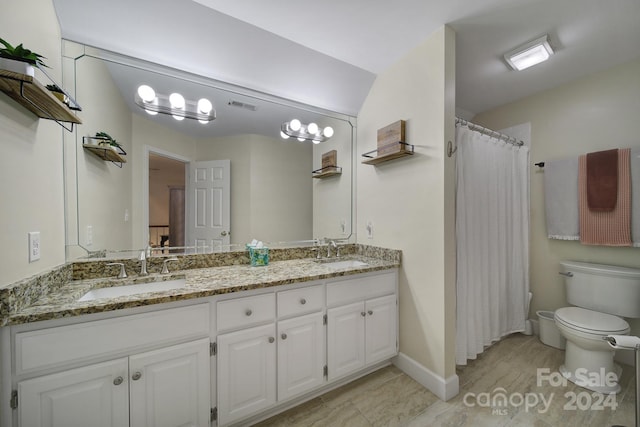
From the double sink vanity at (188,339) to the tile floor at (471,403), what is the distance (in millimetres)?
112

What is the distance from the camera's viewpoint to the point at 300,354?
4.74 feet

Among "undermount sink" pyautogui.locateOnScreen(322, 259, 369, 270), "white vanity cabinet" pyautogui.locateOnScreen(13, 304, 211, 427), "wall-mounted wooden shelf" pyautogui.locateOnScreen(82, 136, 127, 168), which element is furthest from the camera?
"undermount sink" pyautogui.locateOnScreen(322, 259, 369, 270)

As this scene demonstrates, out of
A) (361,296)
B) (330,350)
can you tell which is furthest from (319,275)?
(330,350)

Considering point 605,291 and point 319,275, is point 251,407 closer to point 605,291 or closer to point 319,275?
point 319,275

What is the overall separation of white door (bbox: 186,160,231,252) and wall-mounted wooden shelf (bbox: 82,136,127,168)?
1.28 ft

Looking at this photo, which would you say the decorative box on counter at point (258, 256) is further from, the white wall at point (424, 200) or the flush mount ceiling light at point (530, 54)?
the flush mount ceiling light at point (530, 54)

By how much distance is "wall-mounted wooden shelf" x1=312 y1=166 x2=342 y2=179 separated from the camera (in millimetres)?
2232

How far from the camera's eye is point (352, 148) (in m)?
2.35

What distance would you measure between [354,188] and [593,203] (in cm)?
199

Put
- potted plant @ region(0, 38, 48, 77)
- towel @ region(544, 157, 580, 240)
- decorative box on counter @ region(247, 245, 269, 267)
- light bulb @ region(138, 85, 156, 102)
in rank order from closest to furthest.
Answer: potted plant @ region(0, 38, 48, 77) < light bulb @ region(138, 85, 156, 102) < decorative box on counter @ region(247, 245, 269, 267) < towel @ region(544, 157, 580, 240)

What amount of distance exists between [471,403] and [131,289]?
2206 millimetres

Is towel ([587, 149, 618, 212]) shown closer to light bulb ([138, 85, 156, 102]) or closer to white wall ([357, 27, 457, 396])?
white wall ([357, 27, 457, 396])

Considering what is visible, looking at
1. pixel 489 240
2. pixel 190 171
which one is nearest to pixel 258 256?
pixel 190 171

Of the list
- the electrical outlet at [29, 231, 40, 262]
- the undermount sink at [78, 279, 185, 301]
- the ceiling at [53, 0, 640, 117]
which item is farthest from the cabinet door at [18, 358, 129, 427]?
the ceiling at [53, 0, 640, 117]
